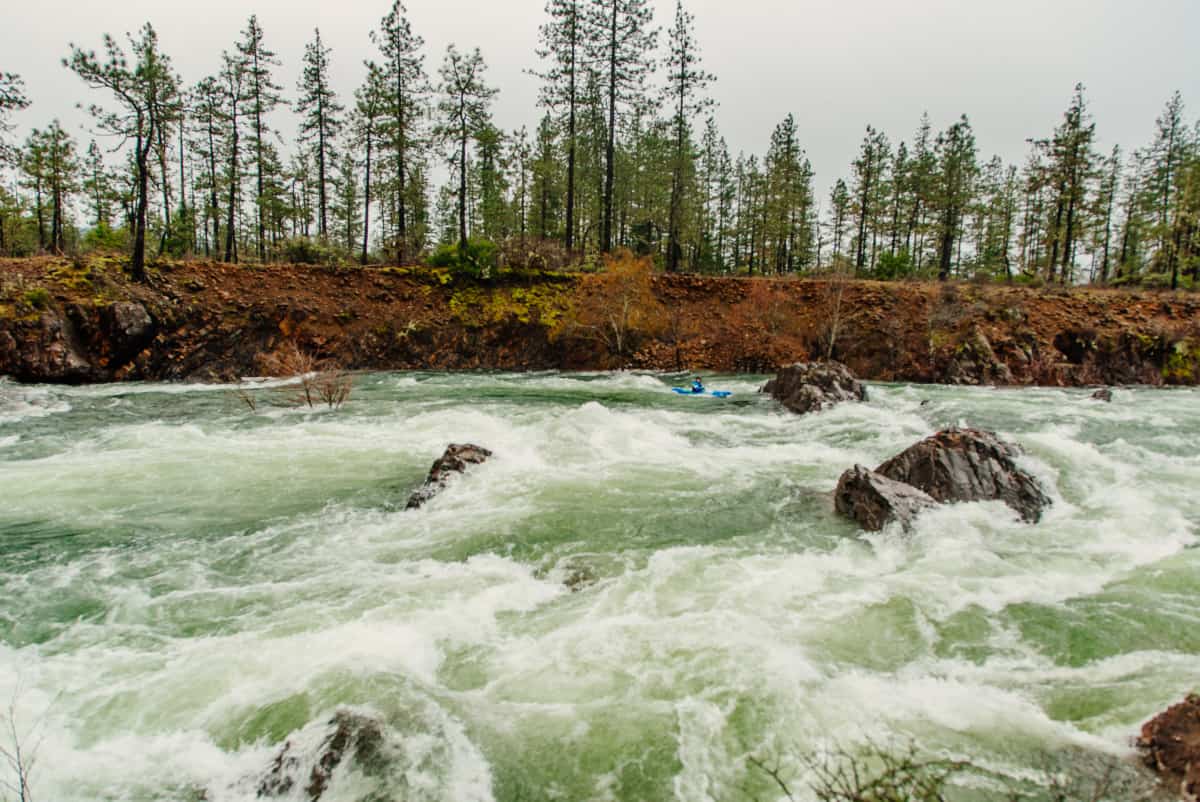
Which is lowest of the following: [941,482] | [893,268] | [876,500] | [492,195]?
[876,500]

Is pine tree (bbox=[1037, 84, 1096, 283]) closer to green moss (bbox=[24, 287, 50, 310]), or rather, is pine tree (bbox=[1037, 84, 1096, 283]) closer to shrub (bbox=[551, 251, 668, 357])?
shrub (bbox=[551, 251, 668, 357])

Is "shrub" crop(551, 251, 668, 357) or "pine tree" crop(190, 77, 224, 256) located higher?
"pine tree" crop(190, 77, 224, 256)

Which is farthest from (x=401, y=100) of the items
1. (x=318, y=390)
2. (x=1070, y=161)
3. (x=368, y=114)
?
(x=1070, y=161)

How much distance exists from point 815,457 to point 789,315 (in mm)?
18613

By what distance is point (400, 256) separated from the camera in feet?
106

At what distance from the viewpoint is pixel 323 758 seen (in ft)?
12.8

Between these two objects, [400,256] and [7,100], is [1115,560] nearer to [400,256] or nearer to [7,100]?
[7,100]

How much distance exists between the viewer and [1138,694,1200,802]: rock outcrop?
3352 mm

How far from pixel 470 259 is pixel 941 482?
1010 inches

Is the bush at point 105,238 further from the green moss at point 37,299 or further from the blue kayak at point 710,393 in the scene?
the blue kayak at point 710,393

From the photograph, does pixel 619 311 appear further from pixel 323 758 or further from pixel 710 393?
pixel 323 758

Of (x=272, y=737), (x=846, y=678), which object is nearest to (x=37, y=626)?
(x=272, y=737)

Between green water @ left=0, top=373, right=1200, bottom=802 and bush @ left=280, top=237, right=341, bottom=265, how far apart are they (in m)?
20.8

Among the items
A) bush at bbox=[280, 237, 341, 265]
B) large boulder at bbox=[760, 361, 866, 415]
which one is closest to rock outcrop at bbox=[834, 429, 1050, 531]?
large boulder at bbox=[760, 361, 866, 415]
